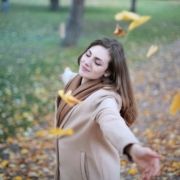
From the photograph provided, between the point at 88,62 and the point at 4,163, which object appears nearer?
the point at 88,62

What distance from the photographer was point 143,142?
468cm

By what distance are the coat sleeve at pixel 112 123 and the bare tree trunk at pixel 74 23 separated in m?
8.37

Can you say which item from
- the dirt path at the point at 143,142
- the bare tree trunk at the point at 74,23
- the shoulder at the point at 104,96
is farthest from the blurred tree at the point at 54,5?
the shoulder at the point at 104,96

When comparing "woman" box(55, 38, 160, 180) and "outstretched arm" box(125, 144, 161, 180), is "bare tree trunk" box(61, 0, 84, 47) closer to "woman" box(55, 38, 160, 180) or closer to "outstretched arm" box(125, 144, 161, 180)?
"woman" box(55, 38, 160, 180)

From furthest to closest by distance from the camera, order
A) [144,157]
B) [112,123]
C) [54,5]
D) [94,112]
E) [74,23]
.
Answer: [54,5]
[74,23]
[94,112]
[112,123]
[144,157]

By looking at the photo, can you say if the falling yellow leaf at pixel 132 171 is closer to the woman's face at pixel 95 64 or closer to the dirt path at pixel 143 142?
the dirt path at pixel 143 142

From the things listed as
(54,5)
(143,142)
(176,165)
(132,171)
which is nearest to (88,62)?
(132,171)

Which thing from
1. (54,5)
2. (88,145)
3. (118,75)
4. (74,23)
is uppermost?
(118,75)

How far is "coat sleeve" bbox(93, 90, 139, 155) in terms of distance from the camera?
1504 millimetres

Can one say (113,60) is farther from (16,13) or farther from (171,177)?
(16,13)

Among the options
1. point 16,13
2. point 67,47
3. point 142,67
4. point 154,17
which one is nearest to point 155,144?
point 142,67

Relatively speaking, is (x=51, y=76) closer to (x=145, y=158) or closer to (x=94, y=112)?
(x=94, y=112)

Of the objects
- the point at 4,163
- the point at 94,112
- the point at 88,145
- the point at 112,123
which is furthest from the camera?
the point at 4,163

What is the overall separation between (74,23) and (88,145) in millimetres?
8439
